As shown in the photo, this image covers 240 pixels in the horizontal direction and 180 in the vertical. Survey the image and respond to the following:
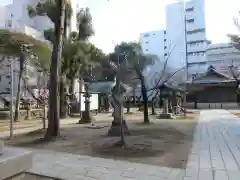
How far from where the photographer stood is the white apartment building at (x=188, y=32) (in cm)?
4400

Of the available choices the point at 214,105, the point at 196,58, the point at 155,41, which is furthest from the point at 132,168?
the point at 155,41

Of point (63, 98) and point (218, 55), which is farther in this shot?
point (218, 55)

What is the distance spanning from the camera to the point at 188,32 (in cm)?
4588

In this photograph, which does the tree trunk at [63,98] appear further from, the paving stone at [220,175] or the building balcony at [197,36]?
the building balcony at [197,36]

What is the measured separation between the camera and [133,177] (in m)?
3.77

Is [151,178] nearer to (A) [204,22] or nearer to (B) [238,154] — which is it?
(B) [238,154]

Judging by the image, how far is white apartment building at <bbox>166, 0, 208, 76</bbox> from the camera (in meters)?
44.0

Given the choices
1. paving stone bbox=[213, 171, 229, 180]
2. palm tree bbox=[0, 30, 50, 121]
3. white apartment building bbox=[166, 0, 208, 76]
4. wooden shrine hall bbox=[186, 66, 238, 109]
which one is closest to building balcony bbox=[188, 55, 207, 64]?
white apartment building bbox=[166, 0, 208, 76]

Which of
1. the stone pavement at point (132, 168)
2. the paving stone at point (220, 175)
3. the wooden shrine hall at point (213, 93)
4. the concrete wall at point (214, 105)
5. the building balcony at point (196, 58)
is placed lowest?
the paving stone at point (220, 175)

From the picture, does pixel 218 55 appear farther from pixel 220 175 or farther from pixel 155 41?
pixel 220 175

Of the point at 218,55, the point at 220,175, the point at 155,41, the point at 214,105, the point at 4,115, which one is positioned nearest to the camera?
the point at 220,175

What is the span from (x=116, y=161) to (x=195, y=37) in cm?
4466

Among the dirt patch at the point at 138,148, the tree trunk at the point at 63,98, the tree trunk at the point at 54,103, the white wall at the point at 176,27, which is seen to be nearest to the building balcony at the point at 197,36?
the white wall at the point at 176,27

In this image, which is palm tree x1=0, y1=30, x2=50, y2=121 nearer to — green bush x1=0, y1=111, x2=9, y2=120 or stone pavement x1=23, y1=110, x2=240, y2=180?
stone pavement x1=23, y1=110, x2=240, y2=180
